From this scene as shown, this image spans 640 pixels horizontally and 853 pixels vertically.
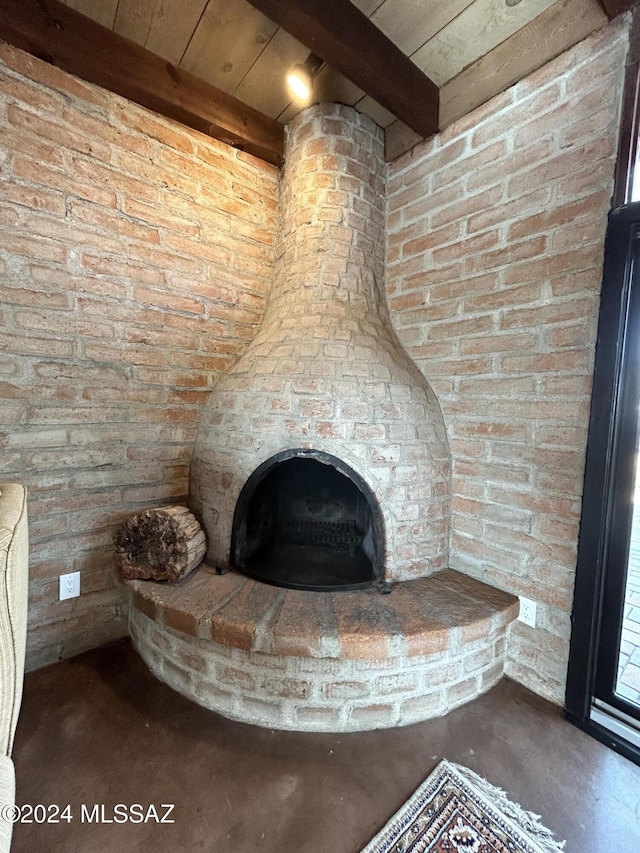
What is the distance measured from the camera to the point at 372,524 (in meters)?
1.55

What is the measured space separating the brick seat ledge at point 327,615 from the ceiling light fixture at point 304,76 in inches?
85.1

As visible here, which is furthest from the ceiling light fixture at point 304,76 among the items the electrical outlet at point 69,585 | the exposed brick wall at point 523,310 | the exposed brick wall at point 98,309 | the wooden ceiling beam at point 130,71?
the electrical outlet at point 69,585

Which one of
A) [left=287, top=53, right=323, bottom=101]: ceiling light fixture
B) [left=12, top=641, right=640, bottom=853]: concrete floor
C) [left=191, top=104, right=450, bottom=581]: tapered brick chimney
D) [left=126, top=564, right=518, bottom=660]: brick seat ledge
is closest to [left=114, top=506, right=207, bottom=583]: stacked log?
[left=126, top=564, right=518, bottom=660]: brick seat ledge

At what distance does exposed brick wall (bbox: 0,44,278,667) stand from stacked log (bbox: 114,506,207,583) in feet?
0.64

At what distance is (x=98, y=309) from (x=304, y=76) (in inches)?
53.0

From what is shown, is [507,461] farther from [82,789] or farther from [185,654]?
[82,789]

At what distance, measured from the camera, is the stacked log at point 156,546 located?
4.85 feet

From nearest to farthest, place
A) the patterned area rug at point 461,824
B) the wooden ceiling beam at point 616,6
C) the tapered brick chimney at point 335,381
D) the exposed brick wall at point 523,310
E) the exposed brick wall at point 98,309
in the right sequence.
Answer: the patterned area rug at point 461,824
the wooden ceiling beam at point 616,6
the exposed brick wall at point 523,310
the exposed brick wall at point 98,309
the tapered brick chimney at point 335,381

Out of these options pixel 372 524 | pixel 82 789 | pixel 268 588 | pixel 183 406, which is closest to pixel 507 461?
pixel 372 524

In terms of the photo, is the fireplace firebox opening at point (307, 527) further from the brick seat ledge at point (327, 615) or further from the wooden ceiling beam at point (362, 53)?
the wooden ceiling beam at point (362, 53)

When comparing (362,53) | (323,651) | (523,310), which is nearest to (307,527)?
(323,651)

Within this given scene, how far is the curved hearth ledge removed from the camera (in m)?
1.25

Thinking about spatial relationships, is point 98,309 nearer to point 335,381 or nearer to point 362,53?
point 335,381

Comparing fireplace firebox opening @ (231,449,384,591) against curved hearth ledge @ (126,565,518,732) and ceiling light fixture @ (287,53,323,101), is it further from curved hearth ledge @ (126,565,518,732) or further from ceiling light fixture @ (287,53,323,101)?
ceiling light fixture @ (287,53,323,101)
